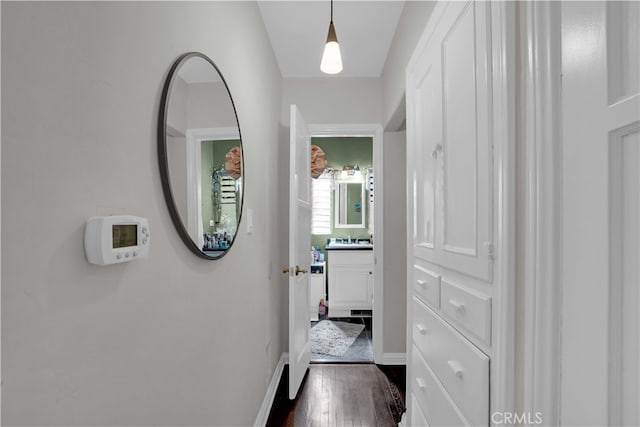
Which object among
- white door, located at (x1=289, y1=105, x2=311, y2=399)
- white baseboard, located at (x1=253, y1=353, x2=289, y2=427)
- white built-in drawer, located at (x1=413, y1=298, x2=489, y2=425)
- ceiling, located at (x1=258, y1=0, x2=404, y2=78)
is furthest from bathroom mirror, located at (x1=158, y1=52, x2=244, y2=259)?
white baseboard, located at (x1=253, y1=353, x2=289, y2=427)

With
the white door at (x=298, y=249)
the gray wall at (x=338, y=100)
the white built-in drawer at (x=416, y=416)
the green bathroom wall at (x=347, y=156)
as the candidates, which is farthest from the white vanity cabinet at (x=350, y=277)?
the white built-in drawer at (x=416, y=416)

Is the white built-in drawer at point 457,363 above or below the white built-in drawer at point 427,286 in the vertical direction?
below

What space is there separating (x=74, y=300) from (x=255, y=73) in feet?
5.56

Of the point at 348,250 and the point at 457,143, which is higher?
the point at 457,143

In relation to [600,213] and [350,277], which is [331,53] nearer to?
[600,213]

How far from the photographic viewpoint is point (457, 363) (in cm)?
102

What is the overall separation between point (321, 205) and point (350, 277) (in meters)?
1.23

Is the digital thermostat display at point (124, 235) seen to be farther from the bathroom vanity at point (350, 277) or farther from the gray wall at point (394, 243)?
the bathroom vanity at point (350, 277)

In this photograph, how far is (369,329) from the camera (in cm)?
376

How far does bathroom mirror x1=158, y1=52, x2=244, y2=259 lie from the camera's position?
897mm

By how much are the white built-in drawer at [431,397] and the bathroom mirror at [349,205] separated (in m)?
3.28

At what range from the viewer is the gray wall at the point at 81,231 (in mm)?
477

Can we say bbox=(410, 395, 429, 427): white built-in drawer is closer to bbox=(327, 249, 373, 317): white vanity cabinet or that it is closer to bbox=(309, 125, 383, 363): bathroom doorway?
bbox=(309, 125, 383, 363): bathroom doorway

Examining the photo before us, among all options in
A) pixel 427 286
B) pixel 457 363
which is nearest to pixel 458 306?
pixel 457 363
